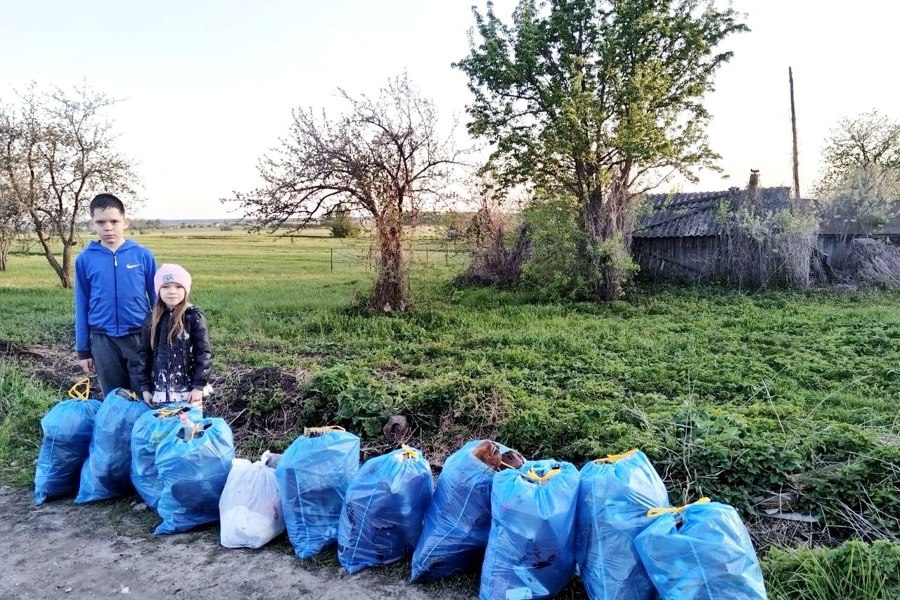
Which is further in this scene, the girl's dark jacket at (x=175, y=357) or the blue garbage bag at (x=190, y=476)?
→ the girl's dark jacket at (x=175, y=357)

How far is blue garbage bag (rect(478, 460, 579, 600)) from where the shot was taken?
2.70 m

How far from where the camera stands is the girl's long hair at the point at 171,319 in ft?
12.7

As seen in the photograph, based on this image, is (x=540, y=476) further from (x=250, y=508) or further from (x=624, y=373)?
(x=624, y=373)

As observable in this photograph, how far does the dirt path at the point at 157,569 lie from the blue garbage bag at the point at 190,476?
9 centimetres

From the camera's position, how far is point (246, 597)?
2928 mm

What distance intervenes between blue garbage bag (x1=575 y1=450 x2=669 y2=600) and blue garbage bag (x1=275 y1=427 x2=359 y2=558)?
1325 mm

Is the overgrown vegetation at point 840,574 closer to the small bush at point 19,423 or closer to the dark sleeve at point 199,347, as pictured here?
the dark sleeve at point 199,347

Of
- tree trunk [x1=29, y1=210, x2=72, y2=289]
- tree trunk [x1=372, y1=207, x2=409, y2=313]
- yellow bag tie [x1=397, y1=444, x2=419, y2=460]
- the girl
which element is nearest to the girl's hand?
the girl

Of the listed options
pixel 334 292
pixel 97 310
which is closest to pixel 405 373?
pixel 97 310

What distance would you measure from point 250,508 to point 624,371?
432 centimetres

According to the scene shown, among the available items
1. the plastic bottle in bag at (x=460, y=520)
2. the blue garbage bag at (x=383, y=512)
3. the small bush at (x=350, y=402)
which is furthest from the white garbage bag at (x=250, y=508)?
the small bush at (x=350, y=402)

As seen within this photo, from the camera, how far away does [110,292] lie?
4.09m

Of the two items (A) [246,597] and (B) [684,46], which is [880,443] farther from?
(B) [684,46]

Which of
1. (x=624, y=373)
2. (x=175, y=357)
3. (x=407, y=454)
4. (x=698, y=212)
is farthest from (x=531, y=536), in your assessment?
(x=698, y=212)
